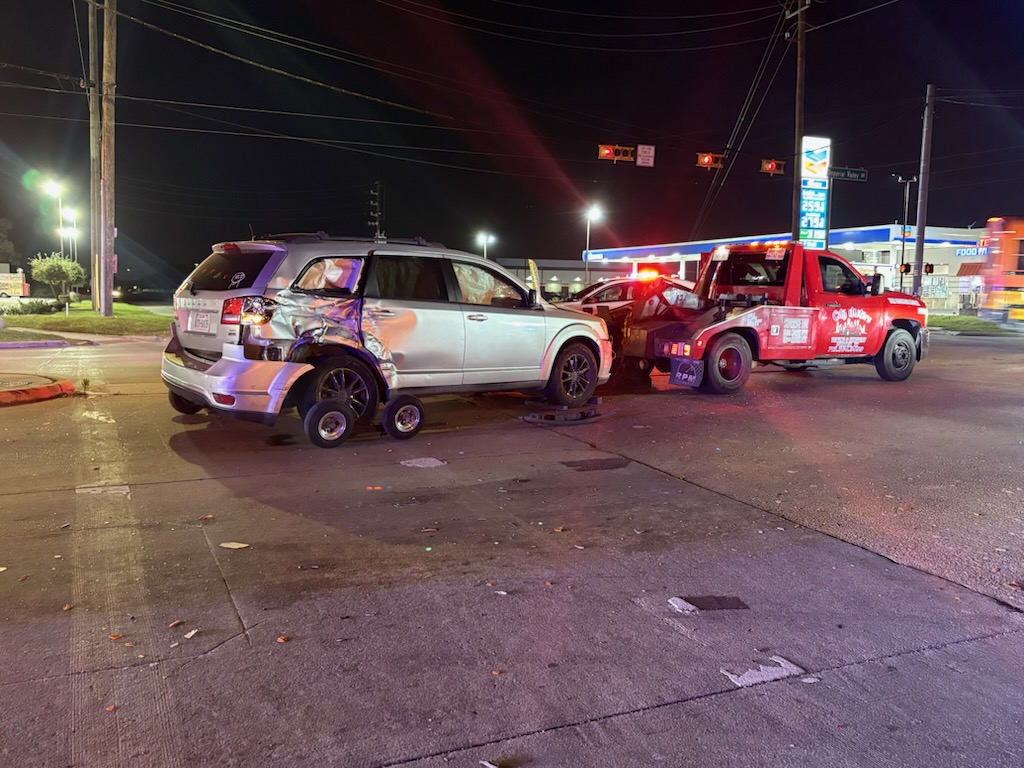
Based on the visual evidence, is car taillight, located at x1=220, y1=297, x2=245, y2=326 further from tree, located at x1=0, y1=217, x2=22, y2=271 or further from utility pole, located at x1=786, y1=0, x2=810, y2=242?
tree, located at x1=0, y1=217, x2=22, y2=271

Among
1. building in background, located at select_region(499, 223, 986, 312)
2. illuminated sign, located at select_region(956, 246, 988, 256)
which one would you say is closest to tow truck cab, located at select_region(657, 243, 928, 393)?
building in background, located at select_region(499, 223, 986, 312)

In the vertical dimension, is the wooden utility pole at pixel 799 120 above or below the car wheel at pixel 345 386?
above

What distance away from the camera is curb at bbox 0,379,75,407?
31.2ft

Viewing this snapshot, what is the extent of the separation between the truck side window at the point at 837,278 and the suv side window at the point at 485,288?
232 inches

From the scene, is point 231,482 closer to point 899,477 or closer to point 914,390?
point 899,477

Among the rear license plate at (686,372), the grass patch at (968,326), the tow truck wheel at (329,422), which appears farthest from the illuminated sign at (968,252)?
the tow truck wheel at (329,422)

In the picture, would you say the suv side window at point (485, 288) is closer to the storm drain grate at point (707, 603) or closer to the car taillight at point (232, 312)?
the car taillight at point (232, 312)

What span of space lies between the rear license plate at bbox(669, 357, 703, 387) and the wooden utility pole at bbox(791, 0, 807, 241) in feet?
51.6

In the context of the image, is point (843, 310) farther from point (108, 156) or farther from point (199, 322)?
point (108, 156)

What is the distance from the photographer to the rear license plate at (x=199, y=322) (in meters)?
7.23

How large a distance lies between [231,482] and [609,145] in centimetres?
Result: 2124

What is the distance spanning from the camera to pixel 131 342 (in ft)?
66.5

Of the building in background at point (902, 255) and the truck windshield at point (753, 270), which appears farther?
the building in background at point (902, 255)

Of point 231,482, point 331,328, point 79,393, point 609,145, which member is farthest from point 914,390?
point 609,145
